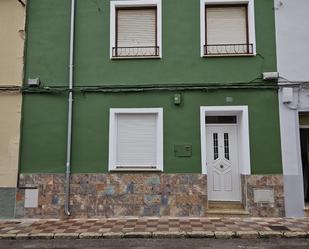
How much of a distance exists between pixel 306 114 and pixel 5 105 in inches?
334

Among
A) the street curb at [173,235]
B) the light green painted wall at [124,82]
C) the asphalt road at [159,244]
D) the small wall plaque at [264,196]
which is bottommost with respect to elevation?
the asphalt road at [159,244]

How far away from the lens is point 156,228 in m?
6.90

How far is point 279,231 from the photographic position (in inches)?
260

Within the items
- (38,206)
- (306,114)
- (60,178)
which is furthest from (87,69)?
(306,114)

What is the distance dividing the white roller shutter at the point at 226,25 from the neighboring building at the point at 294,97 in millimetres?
951

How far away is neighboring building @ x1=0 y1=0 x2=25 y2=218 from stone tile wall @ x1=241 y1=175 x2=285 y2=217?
20.8 feet

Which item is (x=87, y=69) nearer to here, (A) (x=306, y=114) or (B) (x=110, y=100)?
(B) (x=110, y=100)

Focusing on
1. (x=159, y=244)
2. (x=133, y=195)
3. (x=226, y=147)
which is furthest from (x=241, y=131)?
(x=159, y=244)

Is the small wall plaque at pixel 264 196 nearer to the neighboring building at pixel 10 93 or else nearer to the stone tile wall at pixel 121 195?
the stone tile wall at pixel 121 195

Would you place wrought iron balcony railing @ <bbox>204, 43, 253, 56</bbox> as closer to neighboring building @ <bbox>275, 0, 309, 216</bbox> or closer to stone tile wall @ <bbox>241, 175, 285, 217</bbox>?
neighboring building @ <bbox>275, 0, 309, 216</bbox>

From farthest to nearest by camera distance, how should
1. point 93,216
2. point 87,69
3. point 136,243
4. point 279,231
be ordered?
1. point 87,69
2. point 93,216
3. point 279,231
4. point 136,243

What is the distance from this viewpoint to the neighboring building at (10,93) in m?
8.16

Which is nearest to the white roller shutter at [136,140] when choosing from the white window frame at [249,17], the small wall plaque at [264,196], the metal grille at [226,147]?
the metal grille at [226,147]

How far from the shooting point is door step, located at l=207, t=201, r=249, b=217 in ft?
25.7
